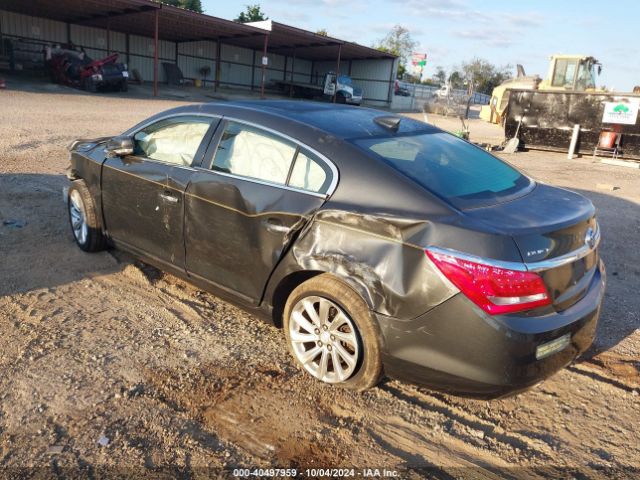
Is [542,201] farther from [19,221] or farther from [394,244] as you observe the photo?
[19,221]

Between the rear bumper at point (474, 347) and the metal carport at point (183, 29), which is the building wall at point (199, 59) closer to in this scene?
the metal carport at point (183, 29)

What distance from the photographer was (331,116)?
3709mm

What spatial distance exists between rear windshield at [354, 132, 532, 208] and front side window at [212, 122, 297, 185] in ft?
1.65

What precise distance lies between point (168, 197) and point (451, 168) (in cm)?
207

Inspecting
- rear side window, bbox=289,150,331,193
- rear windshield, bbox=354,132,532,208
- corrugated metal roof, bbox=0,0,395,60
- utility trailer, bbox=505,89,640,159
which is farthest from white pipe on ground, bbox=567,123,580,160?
corrugated metal roof, bbox=0,0,395,60

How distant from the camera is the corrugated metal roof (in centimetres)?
2608

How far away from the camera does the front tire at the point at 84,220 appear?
4859 mm

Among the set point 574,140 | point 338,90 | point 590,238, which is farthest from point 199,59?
point 590,238

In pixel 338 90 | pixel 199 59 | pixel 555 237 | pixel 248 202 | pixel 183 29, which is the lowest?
pixel 248 202

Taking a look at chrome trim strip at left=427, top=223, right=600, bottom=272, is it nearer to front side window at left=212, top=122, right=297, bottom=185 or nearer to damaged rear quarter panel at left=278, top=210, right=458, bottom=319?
damaged rear quarter panel at left=278, top=210, right=458, bottom=319

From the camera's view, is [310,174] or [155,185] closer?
[310,174]

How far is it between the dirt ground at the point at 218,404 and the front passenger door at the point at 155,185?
449 mm

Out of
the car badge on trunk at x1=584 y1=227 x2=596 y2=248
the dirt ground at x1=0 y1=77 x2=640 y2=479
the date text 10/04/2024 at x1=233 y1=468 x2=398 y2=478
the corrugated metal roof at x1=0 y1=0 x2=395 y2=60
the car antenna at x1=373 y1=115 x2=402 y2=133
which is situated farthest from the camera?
the corrugated metal roof at x1=0 y1=0 x2=395 y2=60

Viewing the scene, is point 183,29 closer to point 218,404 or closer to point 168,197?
point 168,197
